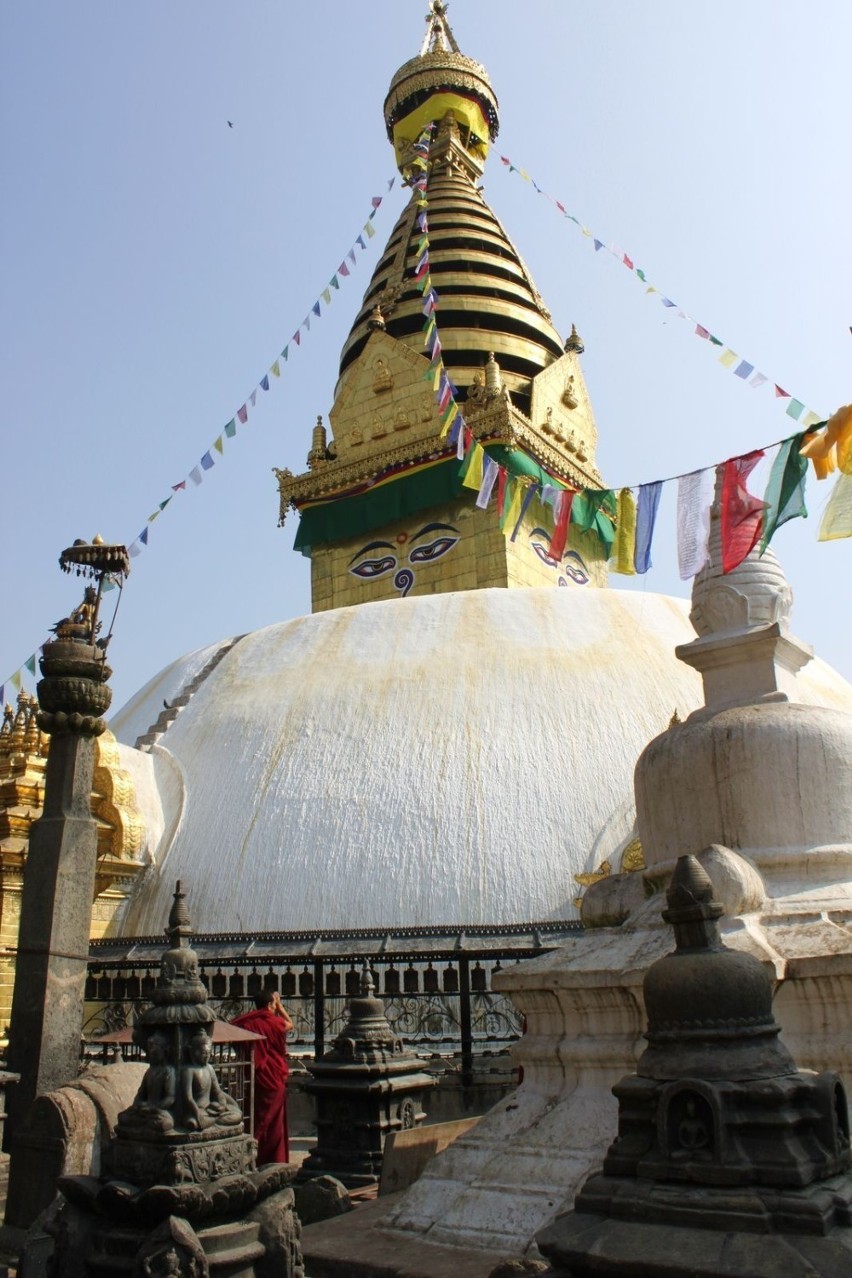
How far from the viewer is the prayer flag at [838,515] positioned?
6.07 meters

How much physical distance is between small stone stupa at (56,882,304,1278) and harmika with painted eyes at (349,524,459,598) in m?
16.7

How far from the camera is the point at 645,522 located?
7777 millimetres

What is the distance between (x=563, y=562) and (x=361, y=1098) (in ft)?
51.3

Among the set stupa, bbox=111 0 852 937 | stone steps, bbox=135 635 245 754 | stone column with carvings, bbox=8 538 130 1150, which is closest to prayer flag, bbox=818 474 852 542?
stupa, bbox=111 0 852 937

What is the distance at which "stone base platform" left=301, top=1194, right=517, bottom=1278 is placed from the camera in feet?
10.0

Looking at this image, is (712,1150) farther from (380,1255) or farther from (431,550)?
(431,550)

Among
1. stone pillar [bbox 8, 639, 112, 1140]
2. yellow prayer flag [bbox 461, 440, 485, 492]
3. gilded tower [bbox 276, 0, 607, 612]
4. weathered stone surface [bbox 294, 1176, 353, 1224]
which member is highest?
gilded tower [bbox 276, 0, 607, 612]

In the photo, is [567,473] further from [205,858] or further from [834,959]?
[834,959]

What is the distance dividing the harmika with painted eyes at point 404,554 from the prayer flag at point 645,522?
11721 mm

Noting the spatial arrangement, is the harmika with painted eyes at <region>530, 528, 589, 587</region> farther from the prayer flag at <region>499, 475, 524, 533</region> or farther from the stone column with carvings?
the stone column with carvings

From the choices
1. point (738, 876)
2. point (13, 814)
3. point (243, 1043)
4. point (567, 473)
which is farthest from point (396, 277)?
point (738, 876)

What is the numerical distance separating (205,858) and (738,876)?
8444mm

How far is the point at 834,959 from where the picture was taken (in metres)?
3.39

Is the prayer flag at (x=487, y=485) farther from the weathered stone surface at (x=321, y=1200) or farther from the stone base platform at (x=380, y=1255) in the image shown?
the stone base platform at (x=380, y=1255)
